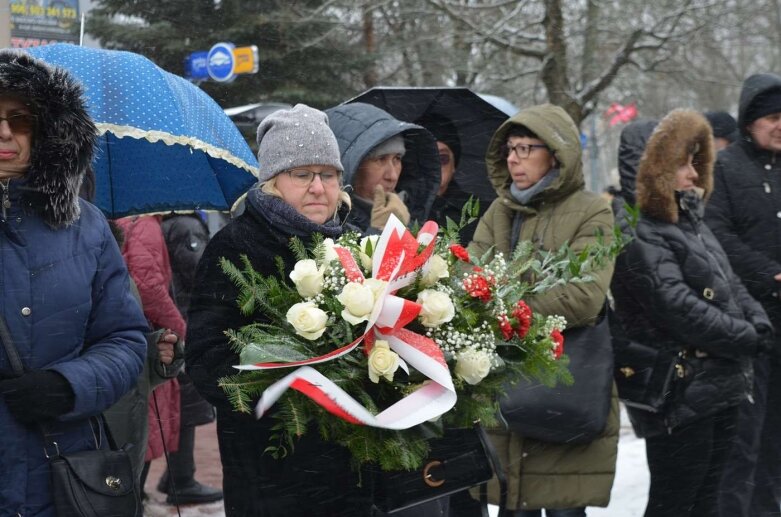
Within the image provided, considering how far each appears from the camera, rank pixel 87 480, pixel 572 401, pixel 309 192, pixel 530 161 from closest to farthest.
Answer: pixel 87 480
pixel 309 192
pixel 572 401
pixel 530 161

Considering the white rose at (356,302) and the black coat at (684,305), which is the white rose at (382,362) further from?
the black coat at (684,305)

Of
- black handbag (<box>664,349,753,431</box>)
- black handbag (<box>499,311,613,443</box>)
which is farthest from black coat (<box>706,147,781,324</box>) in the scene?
black handbag (<box>499,311,613,443</box>)

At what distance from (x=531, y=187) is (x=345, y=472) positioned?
191 centimetres

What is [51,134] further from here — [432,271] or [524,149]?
[524,149]

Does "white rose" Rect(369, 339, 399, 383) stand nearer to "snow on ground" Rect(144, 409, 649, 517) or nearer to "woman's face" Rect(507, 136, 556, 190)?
"woman's face" Rect(507, 136, 556, 190)

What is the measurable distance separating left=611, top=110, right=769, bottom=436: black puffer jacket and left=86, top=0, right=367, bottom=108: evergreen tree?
11.0 meters

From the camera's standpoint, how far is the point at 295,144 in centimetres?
358

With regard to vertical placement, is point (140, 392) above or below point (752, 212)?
below

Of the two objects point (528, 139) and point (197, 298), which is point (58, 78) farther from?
point (528, 139)

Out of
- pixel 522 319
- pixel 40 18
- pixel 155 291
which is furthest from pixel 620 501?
pixel 40 18

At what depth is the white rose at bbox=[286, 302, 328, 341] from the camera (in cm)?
293

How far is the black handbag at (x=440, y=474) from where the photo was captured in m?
3.24

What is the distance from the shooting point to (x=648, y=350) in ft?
16.6

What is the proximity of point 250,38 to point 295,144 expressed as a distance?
14308 millimetres
